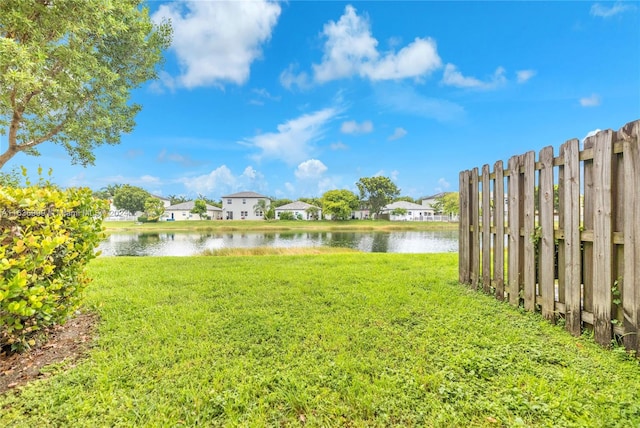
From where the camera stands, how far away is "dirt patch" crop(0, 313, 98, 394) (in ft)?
7.01

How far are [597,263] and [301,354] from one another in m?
2.82

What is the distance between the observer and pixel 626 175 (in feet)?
7.46

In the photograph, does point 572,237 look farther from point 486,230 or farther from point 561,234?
point 486,230

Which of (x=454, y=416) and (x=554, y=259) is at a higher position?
(x=554, y=259)

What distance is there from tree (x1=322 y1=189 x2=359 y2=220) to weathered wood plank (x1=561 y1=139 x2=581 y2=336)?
42845 millimetres

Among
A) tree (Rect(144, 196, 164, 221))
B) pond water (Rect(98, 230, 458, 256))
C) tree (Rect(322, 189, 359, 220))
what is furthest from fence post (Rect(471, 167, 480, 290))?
tree (Rect(144, 196, 164, 221))

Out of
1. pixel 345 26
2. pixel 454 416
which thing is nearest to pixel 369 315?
pixel 454 416

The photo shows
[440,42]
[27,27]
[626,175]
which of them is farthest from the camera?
[440,42]

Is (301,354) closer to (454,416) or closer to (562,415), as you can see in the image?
(454,416)

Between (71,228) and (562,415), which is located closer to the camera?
(562,415)

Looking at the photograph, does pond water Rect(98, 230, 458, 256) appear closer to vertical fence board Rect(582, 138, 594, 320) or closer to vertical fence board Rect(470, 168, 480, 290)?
vertical fence board Rect(470, 168, 480, 290)

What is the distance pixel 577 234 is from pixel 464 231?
6.53ft

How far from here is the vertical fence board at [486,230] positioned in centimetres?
398

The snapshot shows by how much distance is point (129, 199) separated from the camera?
4866cm
